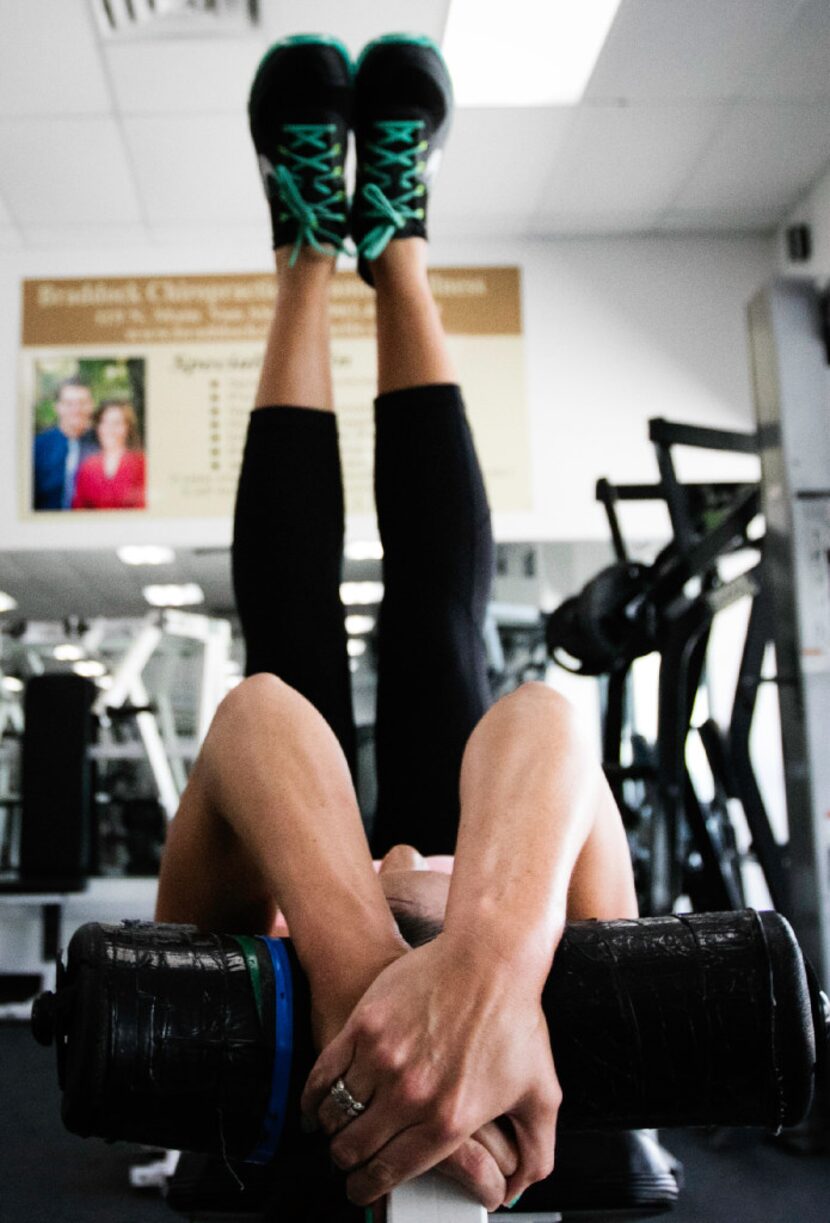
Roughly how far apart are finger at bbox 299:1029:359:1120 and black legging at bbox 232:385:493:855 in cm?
60

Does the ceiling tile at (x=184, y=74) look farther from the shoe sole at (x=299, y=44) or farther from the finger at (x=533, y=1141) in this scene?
the finger at (x=533, y=1141)

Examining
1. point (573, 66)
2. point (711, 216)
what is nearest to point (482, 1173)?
point (573, 66)

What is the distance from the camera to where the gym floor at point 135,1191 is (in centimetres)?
151

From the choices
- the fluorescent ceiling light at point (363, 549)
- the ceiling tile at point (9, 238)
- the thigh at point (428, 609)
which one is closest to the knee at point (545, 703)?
the thigh at point (428, 609)

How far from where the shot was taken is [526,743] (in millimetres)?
656

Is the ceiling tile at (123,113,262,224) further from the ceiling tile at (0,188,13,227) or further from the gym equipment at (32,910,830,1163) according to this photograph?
the gym equipment at (32,910,830,1163)

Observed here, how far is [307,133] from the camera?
4.50ft

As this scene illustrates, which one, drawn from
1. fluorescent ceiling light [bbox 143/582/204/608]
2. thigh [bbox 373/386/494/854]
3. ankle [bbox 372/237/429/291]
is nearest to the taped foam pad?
thigh [bbox 373/386/494/854]

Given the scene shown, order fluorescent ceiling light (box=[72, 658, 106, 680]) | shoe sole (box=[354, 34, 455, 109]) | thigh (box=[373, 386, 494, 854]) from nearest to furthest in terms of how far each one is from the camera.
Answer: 1. thigh (box=[373, 386, 494, 854])
2. shoe sole (box=[354, 34, 455, 109])
3. fluorescent ceiling light (box=[72, 658, 106, 680])

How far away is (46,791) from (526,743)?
3.19 meters

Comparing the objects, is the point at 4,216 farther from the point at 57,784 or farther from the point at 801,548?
the point at 801,548

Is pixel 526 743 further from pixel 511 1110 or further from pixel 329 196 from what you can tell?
pixel 329 196

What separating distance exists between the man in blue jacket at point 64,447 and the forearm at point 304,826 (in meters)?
2.94

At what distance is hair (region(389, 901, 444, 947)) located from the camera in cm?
68
